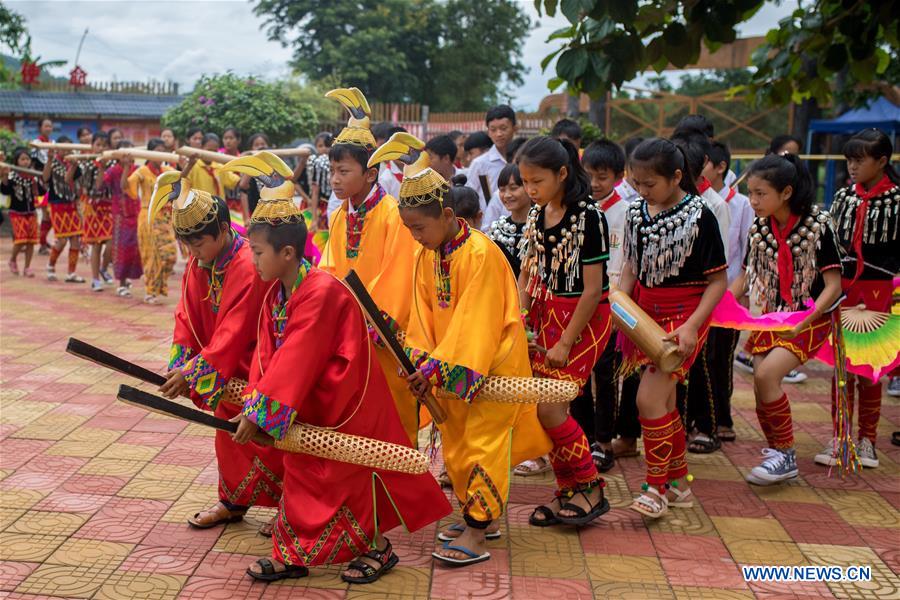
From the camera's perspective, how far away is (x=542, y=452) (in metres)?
4.07

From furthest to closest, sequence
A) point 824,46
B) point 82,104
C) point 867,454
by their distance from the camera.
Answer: point 82,104 < point 824,46 < point 867,454

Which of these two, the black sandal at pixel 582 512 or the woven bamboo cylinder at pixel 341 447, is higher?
the woven bamboo cylinder at pixel 341 447

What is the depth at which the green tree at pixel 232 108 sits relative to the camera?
679 inches

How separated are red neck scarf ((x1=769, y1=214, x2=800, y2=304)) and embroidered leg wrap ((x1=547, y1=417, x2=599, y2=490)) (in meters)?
1.54

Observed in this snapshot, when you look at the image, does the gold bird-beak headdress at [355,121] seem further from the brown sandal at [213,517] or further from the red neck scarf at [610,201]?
the brown sandal at [213,517]

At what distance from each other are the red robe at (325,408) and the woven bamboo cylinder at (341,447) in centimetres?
6

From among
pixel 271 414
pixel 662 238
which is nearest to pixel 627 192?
pixel 662 238

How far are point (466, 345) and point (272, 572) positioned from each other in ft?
3.92

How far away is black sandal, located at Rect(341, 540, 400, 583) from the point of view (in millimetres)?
3617

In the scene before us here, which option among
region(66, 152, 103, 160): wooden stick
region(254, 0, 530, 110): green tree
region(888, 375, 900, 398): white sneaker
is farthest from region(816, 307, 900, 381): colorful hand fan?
region(254, 0, 530, 110): green tree

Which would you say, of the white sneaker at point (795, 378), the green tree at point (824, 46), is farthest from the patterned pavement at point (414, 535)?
the green tree at point (824, 46)

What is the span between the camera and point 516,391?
3760 mm

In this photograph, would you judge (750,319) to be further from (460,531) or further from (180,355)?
(180,355)

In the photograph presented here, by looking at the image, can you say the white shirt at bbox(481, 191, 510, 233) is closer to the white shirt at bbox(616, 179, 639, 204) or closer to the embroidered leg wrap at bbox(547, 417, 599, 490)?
the white shirt at bbox(616, 179, 639, 204)
